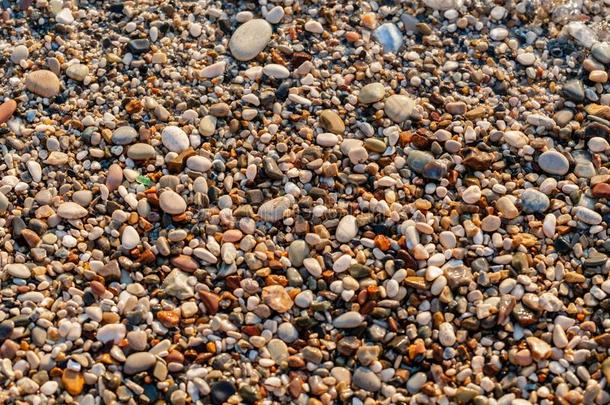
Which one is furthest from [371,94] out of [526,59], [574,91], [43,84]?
[43,84]

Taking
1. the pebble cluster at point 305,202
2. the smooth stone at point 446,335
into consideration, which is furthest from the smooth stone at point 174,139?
the smooth stone at point 446,335

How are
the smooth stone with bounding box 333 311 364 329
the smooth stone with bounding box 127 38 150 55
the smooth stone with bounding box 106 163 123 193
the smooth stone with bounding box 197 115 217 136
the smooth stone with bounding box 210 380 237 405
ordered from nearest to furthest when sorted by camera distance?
the smooth stone with bounding box 210 380 237 405, the smooth stone with bounding box 333 311 364 329, the smooth stone with bounding box 106 163 123 193, the smooth stone with bounding box 197 115 217 136, the smooth stone with bounding box 127 38 150 55

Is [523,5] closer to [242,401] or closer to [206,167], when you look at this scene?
[206,167]

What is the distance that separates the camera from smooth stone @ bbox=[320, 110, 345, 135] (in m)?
2.78

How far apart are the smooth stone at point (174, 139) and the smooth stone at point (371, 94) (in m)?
0.65

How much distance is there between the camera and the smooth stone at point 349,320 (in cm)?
238

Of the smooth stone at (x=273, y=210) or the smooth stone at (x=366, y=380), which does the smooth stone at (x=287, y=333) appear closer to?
the smooth stone at (x=366, y=380)

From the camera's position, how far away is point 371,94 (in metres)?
2.85

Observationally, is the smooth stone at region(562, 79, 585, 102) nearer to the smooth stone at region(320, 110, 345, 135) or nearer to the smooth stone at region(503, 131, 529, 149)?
the smooth stone at region(503, 131, 529, 149)

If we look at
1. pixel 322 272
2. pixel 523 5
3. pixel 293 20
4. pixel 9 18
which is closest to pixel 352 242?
pixel 322 272

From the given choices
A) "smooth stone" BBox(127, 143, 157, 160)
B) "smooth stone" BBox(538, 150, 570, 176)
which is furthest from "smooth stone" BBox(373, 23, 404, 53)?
"smooth stone" BBox(127, 143, 157, 160)

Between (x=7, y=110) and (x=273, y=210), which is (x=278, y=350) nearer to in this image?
(x=273, y=210)

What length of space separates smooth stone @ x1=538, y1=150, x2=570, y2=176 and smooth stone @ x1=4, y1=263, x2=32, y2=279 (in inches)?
68.1

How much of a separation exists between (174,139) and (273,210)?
45 centimetres
